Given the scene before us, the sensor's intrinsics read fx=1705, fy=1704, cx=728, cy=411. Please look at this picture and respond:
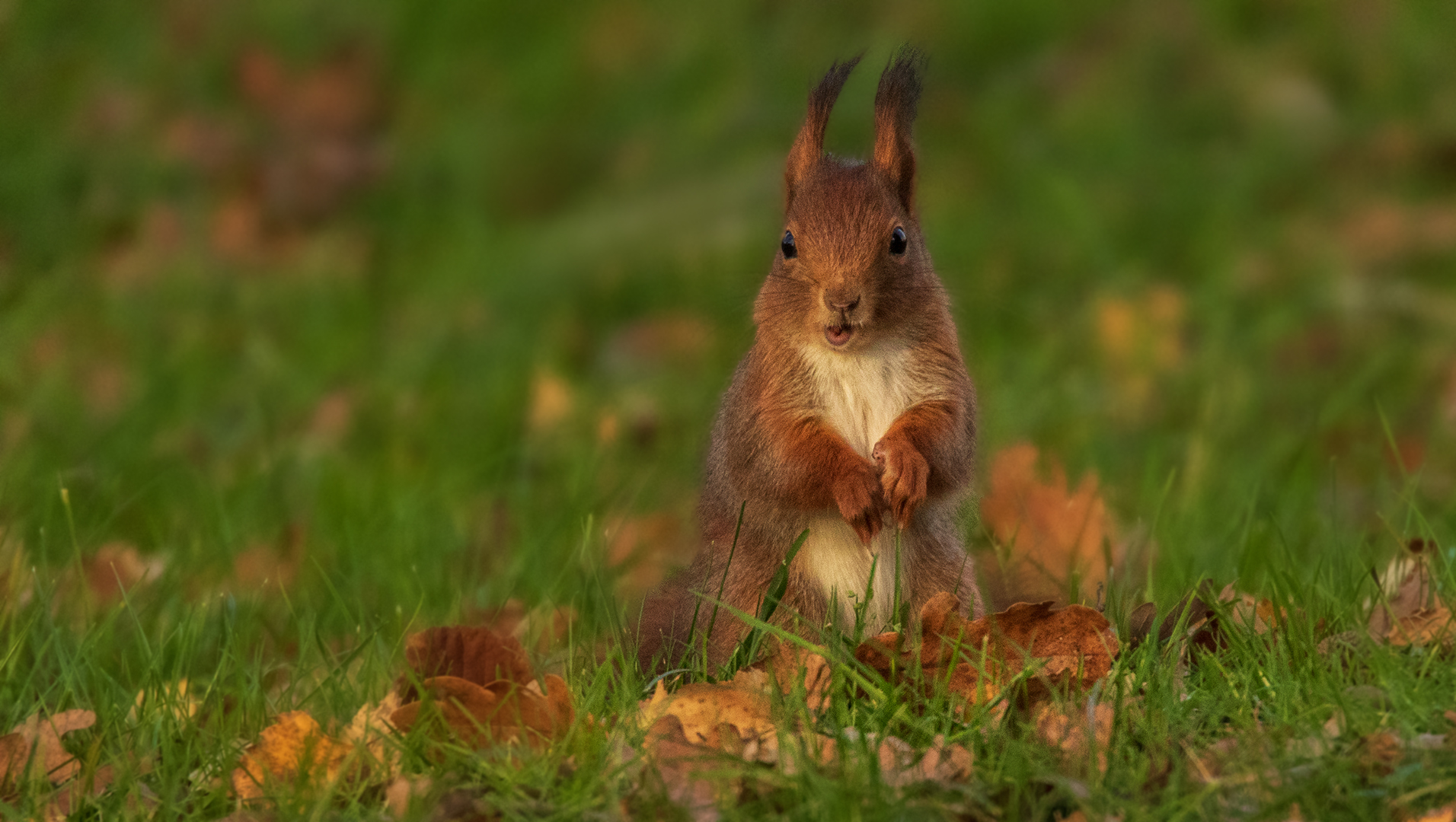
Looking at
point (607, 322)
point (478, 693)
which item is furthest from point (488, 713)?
point (607, 322)

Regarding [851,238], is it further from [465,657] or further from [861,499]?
[465,657]

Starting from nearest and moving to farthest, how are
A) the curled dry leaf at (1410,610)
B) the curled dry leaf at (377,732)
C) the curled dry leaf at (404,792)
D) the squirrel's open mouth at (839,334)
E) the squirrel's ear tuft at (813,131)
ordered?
the curled dry leaf at (404,792), the curled dry leaf at (377,732), the curled dry leaf at (1410,610), the squirrel's open mouth at (839,334), the squirrel's ear tuft at (813,131)

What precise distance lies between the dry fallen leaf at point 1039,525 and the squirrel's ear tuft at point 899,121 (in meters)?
0.78

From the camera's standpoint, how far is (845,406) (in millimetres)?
2865

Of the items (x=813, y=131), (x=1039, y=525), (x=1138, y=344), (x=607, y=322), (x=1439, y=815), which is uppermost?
(x=813, y=131)

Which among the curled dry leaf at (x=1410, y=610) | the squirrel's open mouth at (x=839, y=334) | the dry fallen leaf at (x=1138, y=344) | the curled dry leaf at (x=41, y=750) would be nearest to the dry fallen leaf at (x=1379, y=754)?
the curled dry leaf at (x=1410, y=610)

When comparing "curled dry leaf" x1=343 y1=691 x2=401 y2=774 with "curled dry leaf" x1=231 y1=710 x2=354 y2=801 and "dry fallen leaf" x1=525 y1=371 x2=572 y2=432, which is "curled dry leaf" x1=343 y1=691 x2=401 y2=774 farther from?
"dry fallen leaf" x1=525 y1=371 x2=572 y2=432

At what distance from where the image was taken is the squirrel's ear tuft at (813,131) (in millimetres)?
2873

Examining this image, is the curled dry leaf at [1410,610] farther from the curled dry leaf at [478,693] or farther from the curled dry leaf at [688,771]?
the curled dry leaf at [478,693]

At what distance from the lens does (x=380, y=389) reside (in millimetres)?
5570

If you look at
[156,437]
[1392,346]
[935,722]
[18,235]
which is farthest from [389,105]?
[935,722]

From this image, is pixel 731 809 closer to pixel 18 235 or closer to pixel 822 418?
pixel 822 418

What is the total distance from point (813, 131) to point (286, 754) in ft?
4.36

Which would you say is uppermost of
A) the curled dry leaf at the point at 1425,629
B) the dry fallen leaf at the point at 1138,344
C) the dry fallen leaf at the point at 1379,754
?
the dry fallen leaf at the point at 1379,754
